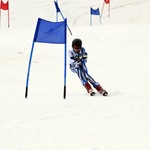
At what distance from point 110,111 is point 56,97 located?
1517 mm

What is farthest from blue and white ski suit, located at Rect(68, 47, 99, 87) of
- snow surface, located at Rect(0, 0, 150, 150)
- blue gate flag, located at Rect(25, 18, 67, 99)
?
blue gate flag, located at Rect(25, 18, 67, 99)

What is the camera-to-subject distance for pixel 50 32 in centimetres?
657

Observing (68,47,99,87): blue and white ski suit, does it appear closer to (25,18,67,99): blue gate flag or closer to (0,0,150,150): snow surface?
(0,0,150,150): snow surface

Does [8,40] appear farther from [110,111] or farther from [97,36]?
[110,111]

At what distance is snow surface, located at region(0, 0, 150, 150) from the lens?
14.3ft

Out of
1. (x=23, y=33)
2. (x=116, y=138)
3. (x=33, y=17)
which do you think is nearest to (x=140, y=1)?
(x=33, y=17)

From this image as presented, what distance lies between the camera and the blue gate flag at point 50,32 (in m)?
6.57

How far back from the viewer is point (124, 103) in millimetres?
6145

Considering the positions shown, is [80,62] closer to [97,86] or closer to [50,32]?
[97,86]

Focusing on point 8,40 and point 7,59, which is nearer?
point 7,59

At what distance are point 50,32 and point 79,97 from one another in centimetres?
131

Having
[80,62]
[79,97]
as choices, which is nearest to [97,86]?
[79,97]

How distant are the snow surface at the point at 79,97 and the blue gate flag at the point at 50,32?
1068 millimetres

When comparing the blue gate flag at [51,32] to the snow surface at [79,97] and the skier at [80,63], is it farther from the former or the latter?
the snow surface at [79,97]
